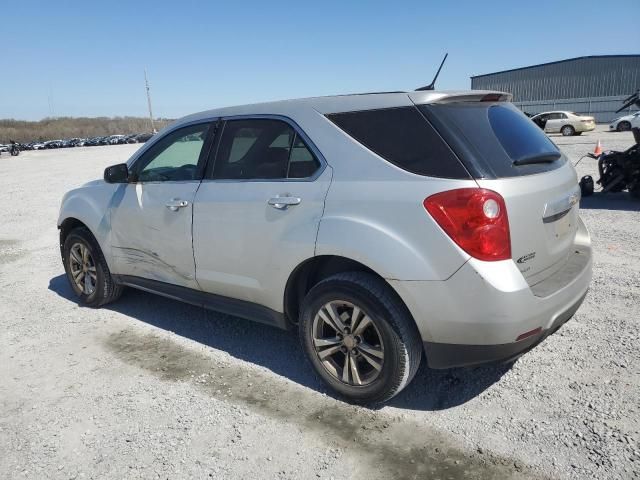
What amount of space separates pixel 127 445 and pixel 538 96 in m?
57.9

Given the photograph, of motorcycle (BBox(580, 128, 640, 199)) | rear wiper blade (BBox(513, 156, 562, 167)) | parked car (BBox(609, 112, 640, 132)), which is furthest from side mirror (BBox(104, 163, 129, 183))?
parked car (BBox(609, 112, 640, 132))

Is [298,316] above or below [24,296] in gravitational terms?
above

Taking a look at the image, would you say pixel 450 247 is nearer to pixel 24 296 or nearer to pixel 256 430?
pixel 256 430

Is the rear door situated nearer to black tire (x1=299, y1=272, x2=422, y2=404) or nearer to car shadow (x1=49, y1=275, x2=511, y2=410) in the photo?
black tire (x1=299, y1=272, x2=422, y2=404)

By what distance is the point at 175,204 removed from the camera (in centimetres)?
381

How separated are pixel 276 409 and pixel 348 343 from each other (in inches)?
24.0

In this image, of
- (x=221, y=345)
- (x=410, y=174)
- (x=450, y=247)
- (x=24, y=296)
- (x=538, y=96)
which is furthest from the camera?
(x=538, y=96)

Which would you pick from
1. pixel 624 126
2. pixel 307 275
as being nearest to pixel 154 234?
pixel 307 275

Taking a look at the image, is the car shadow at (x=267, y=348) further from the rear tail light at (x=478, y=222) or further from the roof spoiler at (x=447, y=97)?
the roof spoiler at (x=447, y=97)

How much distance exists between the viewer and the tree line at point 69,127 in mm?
100625

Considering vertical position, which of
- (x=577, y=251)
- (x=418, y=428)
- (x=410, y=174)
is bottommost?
(x=418, y=428)

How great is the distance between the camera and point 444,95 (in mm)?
2820

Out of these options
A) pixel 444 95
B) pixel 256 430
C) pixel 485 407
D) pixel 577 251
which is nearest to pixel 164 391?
pixel 256 430

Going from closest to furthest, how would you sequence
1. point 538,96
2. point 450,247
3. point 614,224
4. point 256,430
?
point 450,247 < point 256,430 < point 614,224 < point 538,96
